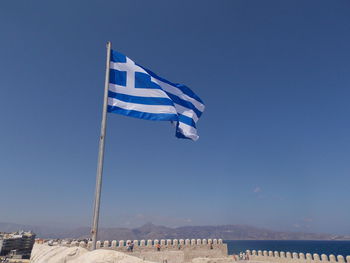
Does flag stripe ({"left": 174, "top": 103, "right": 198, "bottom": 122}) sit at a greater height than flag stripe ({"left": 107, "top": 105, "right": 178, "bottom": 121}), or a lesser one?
greater

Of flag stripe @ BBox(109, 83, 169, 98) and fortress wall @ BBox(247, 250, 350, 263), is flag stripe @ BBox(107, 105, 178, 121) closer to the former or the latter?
flag stripe @ BBox(109, 83, 169, 98)

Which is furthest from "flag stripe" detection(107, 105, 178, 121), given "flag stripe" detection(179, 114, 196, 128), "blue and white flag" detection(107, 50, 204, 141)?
"flag stripe" detection(179, 114, 196, 128)

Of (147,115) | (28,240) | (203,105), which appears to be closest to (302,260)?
(203,105)

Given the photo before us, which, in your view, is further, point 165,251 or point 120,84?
point 165,251

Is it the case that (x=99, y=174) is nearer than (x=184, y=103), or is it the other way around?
(x=99, y=174)

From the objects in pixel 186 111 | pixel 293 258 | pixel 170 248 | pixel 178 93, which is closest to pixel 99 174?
pixel 186 111

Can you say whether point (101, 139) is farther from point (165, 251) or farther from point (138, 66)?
point (165, 251)

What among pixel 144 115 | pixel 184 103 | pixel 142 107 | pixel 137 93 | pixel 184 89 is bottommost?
pixel 144 115

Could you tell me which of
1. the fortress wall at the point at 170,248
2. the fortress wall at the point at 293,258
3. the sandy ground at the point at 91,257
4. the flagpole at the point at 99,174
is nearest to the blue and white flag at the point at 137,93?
the flagpole at the point at 99,174

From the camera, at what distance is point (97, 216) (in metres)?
6.48

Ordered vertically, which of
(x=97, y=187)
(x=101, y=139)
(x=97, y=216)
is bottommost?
(x=97, y=216)

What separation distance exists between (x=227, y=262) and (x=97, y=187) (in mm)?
19305

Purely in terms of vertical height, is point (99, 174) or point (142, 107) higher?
point (142, 107)

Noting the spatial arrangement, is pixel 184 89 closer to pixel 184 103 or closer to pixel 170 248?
pixel 184 103
